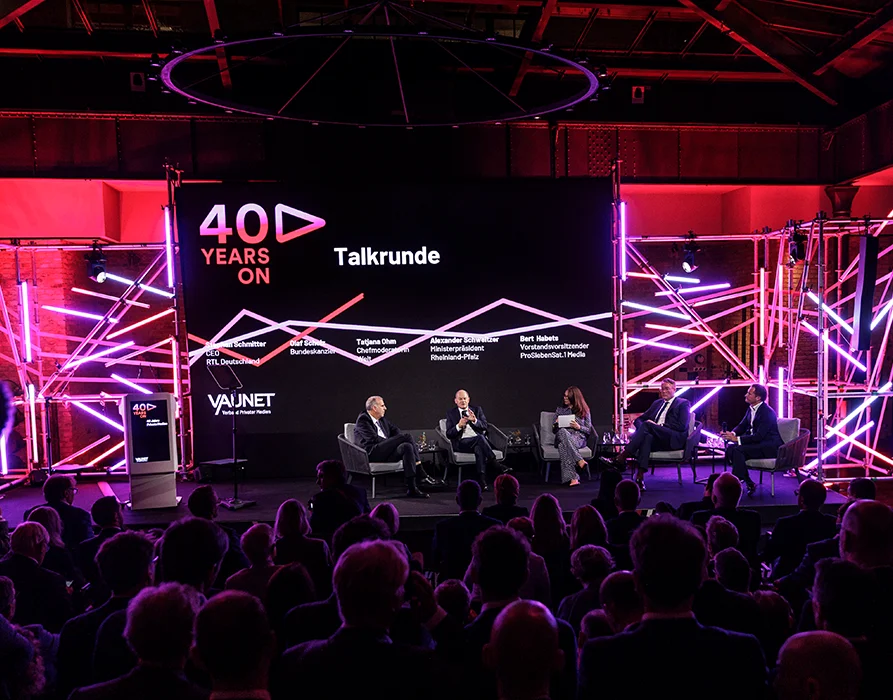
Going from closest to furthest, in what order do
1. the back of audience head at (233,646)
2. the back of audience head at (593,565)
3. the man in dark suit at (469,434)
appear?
1. the back of audience head at (233,646)
2. the back of audience head at (593,565)
3. the man in dark suit at (469,434)

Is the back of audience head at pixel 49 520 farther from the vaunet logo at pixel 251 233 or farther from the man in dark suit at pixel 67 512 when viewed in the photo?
the vaunet logo at pixel 251 233

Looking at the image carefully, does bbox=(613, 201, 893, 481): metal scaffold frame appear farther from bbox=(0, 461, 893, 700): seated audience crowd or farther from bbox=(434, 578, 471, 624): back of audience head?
bbox=(434, 578, 471, 624): back of audience head

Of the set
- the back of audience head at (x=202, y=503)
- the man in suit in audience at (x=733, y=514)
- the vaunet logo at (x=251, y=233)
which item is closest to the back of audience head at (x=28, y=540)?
the back of audience head at (x=202, y=503)

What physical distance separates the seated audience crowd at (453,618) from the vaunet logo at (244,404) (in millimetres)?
4967

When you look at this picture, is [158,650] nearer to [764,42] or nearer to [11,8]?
[11,8]

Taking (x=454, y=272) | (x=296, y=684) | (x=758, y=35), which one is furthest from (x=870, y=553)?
(x=758, y=35)

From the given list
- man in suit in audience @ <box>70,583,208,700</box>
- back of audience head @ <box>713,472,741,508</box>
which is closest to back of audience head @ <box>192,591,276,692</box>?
man in suit in audience @ <box>70,583,208,700</box>

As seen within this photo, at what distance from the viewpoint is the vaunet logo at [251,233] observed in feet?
30.3

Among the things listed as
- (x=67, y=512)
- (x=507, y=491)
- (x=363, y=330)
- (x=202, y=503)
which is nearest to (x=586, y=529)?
(x=507, y=491)

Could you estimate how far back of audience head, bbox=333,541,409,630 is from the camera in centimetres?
191

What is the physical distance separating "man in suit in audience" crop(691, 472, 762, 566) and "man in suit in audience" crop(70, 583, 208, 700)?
334 cm

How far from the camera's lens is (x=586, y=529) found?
4.03 metres

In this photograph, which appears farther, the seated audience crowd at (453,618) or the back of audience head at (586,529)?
the back of audience head at (586,529)

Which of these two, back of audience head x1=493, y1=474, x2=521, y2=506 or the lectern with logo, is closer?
back of audience head x1=493, y1=474, x2=521, y2=506
